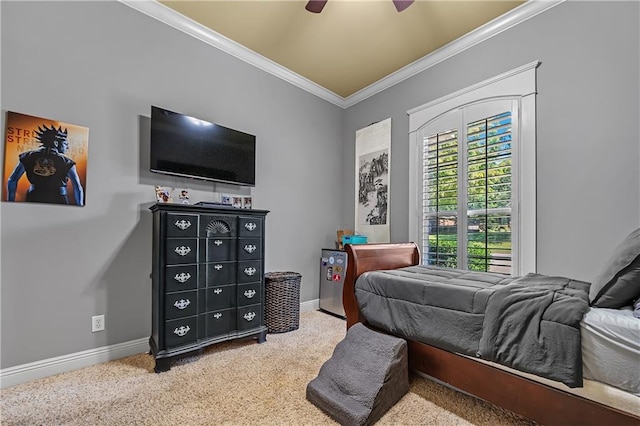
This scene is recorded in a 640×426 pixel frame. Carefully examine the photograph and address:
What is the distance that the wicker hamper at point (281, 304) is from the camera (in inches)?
108

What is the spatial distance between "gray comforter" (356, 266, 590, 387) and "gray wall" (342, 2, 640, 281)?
58cm

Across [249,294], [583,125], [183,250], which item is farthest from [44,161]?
[583,125]

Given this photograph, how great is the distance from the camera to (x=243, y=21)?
8.57ft

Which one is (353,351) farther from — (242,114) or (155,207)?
(242,114)

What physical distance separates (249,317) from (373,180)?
2222mm

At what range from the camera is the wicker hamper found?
2.75 metres

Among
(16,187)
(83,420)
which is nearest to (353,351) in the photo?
(83,420)

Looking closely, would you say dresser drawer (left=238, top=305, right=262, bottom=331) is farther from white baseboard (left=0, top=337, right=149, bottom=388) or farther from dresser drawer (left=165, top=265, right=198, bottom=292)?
white baseboard (left=0, top=337, right=149, bottom=388)

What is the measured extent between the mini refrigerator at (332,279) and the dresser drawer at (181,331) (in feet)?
5.39

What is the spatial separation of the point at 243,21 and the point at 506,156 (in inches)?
103

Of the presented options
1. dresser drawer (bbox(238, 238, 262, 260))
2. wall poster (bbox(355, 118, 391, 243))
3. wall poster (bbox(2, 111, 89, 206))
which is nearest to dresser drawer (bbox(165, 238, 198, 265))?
dresser drawer (bbox(238, 238, 262, 260))

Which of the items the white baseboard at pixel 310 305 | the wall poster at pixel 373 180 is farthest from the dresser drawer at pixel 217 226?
the wall poster at pixel 373 180

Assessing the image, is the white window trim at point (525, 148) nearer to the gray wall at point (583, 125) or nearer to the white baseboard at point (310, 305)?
the gray wall at point (583, 125)

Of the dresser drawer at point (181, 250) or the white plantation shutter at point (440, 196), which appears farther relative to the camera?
the white plantation shutter at point (440, 196)
